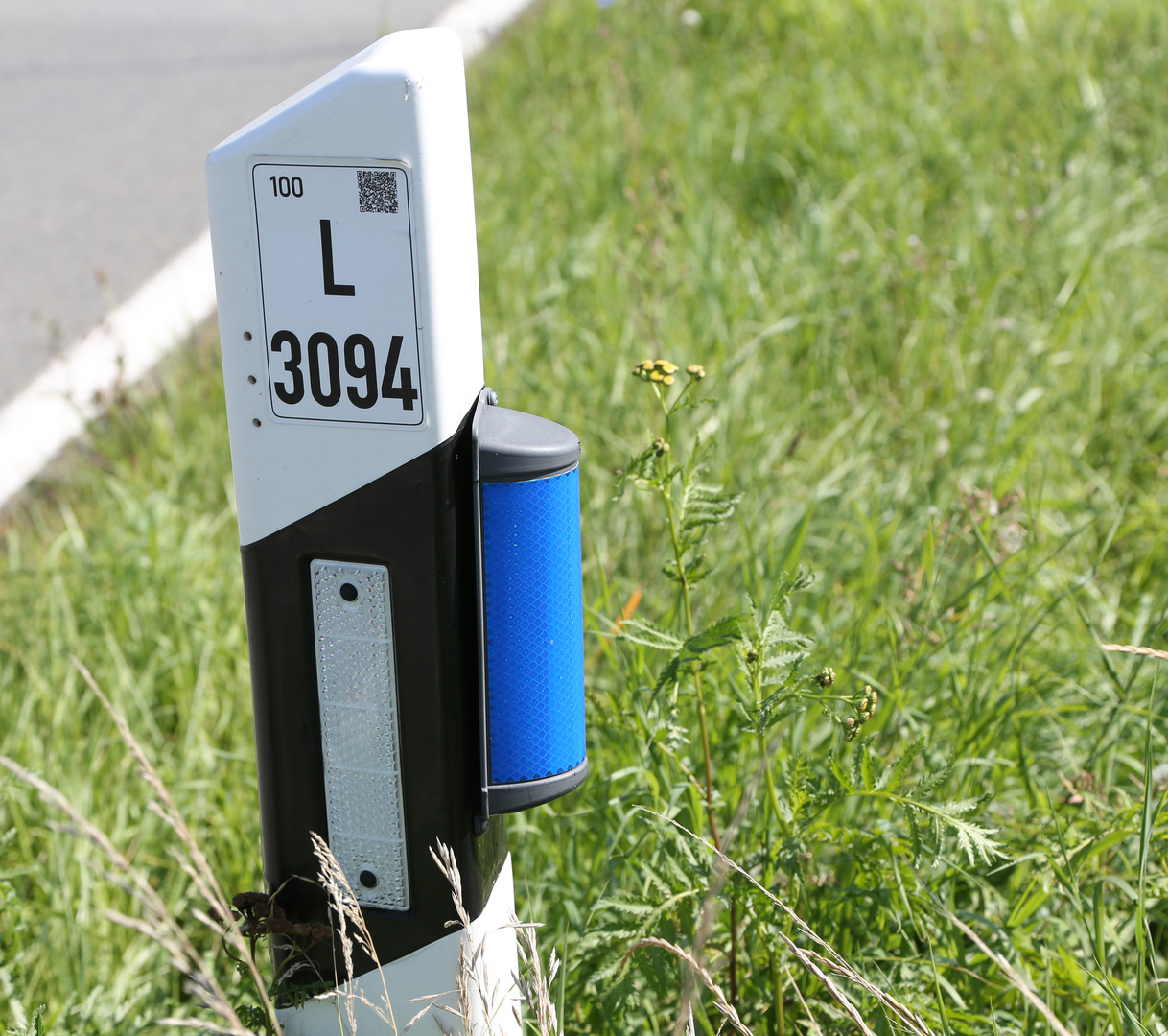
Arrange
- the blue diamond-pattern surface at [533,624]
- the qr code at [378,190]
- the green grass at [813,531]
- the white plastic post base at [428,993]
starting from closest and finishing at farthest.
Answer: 1. the qr code at [378,190]
2. the blue diamond-pattern surface at [533,624]
3. the white plastic post base at [428,993]
4. the green grass at [813,531]

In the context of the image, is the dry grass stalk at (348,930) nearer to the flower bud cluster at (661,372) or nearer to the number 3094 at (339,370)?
the number 3094 at (339,370)

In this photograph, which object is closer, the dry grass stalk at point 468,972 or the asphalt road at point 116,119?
the dry grass stalk at point 468,972

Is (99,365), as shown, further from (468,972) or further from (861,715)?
(861,715)

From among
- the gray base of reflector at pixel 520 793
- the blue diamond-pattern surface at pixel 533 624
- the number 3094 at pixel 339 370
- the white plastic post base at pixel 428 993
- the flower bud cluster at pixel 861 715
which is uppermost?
the number 3094 at pixel 339 370

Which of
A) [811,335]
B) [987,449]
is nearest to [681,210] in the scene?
[811,335]

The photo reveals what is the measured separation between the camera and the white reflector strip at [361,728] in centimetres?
123

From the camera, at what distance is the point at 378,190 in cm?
108

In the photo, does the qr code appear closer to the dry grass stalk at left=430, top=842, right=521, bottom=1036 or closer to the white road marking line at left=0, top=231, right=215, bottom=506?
the dry grass stalk at left=430, top=842, right=521, bottom=1036

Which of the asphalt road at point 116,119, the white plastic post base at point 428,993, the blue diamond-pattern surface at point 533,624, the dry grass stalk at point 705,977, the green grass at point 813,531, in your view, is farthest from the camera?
the asphalt road at point 116,119

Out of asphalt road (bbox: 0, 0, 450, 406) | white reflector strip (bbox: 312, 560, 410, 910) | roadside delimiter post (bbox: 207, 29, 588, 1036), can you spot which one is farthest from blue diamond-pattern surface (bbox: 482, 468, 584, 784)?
asphalt road (bbox: 0, 0, 450, 406)

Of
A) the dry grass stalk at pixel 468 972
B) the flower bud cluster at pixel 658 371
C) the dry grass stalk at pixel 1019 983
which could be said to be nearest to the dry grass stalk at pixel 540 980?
the dry grass stalk at pixel 468 972

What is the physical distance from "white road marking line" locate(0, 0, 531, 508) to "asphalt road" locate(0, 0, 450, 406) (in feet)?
0.36

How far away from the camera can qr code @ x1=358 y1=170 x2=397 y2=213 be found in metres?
1.08

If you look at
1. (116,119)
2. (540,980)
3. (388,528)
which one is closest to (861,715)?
(540,980)
